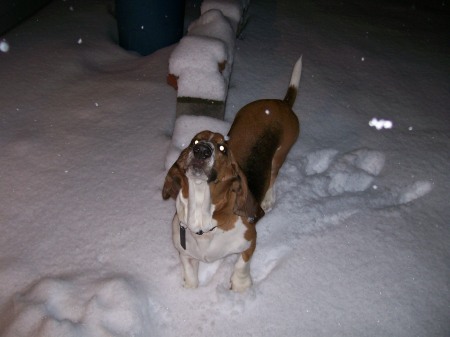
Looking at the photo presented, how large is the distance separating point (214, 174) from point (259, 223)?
1.19 metres

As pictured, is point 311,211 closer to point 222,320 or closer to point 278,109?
point 278,109

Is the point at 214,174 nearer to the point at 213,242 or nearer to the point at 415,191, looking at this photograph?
the point at 213,242

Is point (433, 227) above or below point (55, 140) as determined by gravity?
above

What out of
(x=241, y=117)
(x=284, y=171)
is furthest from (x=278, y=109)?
(x=284, y=171)

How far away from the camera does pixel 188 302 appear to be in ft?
8.16

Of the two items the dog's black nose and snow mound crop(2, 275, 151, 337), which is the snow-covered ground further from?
the dog's black nose

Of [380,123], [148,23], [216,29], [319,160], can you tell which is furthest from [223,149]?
[148,23]

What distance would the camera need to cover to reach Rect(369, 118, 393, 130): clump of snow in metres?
3.86

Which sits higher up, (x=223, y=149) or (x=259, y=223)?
(x=223, y=149)

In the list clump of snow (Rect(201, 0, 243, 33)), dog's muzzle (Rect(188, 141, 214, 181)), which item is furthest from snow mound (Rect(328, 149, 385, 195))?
clump of snow (Rect(201, 0, 243, 33))

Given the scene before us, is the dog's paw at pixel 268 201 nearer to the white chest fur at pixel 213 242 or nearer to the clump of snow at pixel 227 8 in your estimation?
the white chest fur at pixel 213 242

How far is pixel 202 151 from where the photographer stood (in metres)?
1.75

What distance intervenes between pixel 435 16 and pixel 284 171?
184 inches

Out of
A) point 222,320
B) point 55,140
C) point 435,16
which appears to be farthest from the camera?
point 435,16
